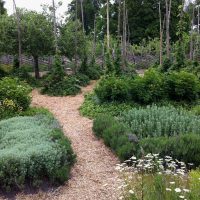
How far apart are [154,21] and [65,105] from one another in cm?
3057

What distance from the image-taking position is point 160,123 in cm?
1045

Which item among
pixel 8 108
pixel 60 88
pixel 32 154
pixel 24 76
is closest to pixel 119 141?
pixel 32 154

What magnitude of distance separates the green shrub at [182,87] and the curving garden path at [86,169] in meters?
3.46

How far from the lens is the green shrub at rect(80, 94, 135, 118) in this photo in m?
13.4

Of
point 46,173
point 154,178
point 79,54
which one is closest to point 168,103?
point 46,173

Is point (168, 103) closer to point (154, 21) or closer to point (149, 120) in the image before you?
point (149, 120)

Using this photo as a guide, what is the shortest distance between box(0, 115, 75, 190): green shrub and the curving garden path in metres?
0.28

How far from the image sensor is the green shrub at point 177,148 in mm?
8492

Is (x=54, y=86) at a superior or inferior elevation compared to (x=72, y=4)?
inferior

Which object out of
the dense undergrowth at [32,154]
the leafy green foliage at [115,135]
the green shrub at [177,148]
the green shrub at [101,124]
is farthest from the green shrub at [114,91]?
the green shrub at [177,148]

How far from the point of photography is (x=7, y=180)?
7.44m

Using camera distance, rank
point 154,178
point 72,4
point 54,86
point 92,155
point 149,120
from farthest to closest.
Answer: point 72,4, point 54,86, point 149,120, point 92,155, point 154,178

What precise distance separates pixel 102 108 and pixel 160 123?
3.66 metres

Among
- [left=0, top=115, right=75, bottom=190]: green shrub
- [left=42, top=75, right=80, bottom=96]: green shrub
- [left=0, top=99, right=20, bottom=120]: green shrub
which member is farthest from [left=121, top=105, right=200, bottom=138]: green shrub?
[left=42, top=75, right=80, bottom=96]: green shrub
